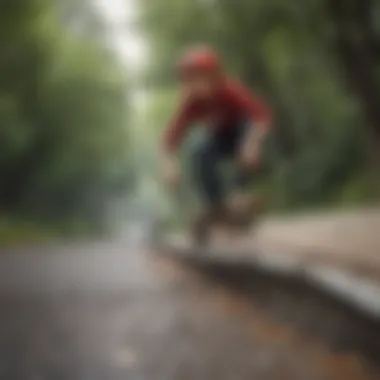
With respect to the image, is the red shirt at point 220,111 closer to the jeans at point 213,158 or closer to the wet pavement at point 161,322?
the jeans at point 213,158

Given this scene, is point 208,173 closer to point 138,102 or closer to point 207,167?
point 207,167

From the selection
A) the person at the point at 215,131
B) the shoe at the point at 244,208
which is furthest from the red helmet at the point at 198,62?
the shoe at the point at 244,208

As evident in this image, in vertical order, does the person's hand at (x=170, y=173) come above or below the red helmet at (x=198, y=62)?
below

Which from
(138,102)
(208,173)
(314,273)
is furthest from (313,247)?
(138,102)

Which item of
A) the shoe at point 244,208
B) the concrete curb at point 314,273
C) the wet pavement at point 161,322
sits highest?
the shoe at point 244,208

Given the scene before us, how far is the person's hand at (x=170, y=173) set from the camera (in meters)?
1.01

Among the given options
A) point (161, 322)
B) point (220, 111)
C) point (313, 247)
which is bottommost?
→ point (161, 322)

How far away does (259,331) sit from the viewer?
98 cm

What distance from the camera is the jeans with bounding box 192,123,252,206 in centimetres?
101

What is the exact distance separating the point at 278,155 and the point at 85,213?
22 centimetres

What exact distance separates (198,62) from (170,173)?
13 centimetres


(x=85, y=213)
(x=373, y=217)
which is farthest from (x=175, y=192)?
(x=373, y=217)

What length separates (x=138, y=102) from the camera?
1011 millimetres

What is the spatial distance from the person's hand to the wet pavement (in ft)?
0.26
